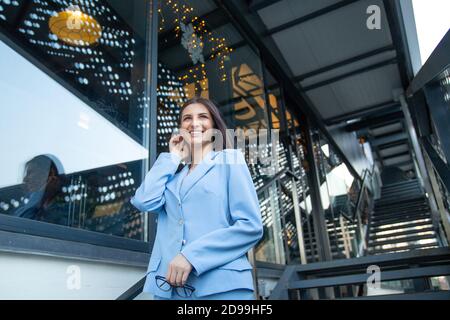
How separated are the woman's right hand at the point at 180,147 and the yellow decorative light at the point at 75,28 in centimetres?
135

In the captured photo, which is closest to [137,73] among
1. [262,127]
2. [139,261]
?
[139,261]

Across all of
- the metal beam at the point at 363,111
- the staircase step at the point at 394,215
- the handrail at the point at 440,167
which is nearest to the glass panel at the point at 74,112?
the handrail at the point at 440,167

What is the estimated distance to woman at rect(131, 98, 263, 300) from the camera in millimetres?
915

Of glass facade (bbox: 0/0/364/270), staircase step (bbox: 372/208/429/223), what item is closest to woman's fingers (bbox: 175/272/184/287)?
glass facade (bbox: 0/0/364/270)

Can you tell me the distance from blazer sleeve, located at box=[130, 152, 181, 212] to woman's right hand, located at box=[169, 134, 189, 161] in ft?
0.10

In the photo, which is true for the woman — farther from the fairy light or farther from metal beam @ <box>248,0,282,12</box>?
metal beam @ <box>248,0,282,12</box>

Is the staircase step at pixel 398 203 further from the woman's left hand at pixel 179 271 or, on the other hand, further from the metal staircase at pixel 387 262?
the woman's left hand at pixel 179 271

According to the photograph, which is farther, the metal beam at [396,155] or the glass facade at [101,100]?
the metal beam at [396,155]

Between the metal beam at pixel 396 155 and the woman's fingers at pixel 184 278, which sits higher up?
the metal beam at pixel 396 155

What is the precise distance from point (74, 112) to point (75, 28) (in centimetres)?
66

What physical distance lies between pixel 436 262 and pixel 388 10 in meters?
3.00

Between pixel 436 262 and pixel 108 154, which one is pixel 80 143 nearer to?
pixel 108 154

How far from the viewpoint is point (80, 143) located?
73.0 inches

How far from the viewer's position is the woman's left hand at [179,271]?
88 centimetres
